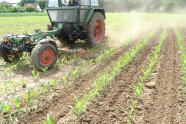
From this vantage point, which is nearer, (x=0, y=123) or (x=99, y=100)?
(x=0, y=123)

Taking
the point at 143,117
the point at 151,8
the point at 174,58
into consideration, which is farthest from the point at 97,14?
the point at 151,8

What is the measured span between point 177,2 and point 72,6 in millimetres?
39890

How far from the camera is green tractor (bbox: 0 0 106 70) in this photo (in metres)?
4.00

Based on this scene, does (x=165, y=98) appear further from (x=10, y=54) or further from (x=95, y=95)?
(x=10, y=54)

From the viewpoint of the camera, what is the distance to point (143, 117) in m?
2.52

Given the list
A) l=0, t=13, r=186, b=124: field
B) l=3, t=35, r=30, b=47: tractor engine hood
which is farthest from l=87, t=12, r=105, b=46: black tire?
l=3, t=35, r=30, b=47: tractor engine hood

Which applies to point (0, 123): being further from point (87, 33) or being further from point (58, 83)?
point (87, 33)

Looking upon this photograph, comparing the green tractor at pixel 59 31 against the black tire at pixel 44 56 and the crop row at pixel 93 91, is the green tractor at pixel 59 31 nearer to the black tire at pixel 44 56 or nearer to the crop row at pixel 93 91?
the black tire at pixel 44 56

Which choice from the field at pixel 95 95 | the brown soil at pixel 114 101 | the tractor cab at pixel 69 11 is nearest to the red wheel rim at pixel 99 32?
the tractor cab at pixel 69 11

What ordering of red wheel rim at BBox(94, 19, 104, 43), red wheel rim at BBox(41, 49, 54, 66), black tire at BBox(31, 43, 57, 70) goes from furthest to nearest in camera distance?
red wheel rim at BBox(94, 19, 104, 43), red wheel rim at BBox(41, 49, 54, 66), black tire at BBox(31, 43, 57, 70)

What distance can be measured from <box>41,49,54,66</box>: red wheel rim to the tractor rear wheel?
903 mm

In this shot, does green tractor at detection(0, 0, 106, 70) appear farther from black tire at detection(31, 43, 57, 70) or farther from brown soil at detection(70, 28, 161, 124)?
brown soil at detection(70, 28, 161, 124)

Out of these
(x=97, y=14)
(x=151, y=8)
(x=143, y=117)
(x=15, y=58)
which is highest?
(x=151, y=8)

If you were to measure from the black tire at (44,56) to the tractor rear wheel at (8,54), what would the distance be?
869mm
